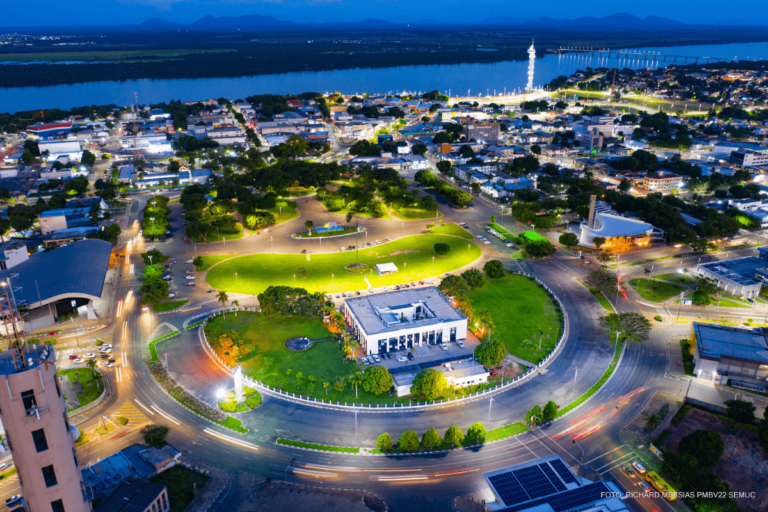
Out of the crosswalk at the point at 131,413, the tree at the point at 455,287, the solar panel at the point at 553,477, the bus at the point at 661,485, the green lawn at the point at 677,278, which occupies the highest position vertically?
the tree at the point at 455,287

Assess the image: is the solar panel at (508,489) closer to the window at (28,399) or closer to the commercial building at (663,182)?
the window at (28,399)

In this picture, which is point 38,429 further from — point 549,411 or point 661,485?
point 661,485

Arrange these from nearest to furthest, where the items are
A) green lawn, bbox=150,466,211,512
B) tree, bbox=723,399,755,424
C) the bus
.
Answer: green lawn, bbox=150,466,211,512 < the bus < tree, bbox=723,399,755,424

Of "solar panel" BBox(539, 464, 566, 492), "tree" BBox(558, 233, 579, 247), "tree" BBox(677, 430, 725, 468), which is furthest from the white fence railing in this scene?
"tree" BBox(558, 233, 579, 247)

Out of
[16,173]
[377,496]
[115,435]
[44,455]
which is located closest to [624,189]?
[377,496]

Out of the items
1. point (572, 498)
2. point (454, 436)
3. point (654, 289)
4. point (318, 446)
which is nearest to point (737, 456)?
point (572, 498)

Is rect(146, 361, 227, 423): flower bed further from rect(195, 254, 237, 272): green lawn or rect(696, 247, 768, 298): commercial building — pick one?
rect(696, 247, 768, 298): commercial building

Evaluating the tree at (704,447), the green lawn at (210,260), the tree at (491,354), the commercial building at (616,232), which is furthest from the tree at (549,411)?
the green lawn at (210,260)
